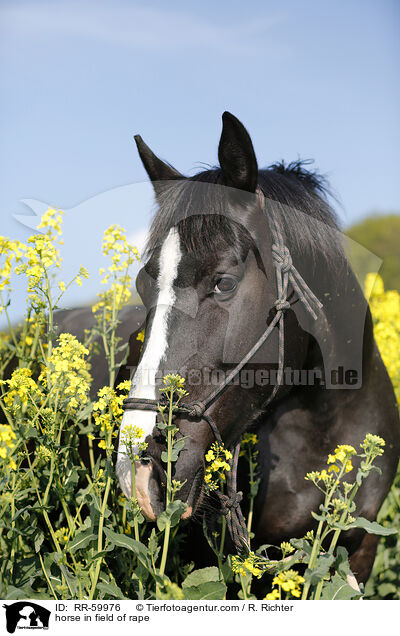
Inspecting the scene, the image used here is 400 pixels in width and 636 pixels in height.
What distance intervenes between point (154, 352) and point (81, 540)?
76 centimetres

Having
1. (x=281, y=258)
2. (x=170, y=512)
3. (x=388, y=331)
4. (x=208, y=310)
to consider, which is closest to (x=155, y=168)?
(x=281, y=258)

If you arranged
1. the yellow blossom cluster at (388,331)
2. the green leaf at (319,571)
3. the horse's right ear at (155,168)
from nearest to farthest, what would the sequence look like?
the green leaf at (319,571)
the horse's right ear at (155,168)
the yellow blossom cluster at (388,331)

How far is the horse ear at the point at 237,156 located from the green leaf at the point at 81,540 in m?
1.51

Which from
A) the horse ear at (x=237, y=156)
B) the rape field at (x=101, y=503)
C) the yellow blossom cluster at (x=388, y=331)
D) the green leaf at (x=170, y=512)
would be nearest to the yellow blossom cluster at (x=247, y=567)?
the rape field at (x=101, y=503)

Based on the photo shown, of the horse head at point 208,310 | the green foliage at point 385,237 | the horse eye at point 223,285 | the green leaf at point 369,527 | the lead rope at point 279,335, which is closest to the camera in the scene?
the green leaf at point 369,527

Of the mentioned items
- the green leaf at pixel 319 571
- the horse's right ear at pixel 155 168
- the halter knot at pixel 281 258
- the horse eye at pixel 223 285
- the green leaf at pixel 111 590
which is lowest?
the green leaf at pixel 111 590

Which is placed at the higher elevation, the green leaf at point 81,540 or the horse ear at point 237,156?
the horse ear at point 237,156

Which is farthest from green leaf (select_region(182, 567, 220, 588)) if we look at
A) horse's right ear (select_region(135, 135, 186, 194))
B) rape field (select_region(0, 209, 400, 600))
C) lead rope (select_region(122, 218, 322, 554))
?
horse's right ear (select_region(135, 135, 186, 194))

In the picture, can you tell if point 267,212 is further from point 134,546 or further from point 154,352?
point 134,546

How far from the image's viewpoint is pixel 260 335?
7.61 feet

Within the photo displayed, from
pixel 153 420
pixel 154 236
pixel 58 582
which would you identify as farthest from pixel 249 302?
pixel 58 582

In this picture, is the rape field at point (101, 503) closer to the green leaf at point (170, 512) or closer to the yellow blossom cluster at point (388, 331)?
the green leaf at point (170, 512)
